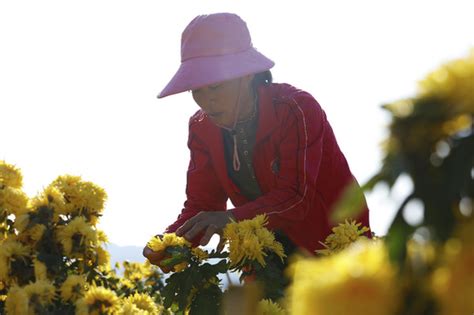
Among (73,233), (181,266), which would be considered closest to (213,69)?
(181,266)

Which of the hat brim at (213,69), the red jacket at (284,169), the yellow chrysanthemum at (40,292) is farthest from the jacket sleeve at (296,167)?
the yellow chrysanthemum at (40,292)

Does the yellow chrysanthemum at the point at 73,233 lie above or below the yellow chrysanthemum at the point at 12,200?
below

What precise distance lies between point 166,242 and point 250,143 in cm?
102

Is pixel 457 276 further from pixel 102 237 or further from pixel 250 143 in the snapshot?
pixel 250 143

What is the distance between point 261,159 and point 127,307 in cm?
182

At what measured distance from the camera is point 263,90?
4.31 meters

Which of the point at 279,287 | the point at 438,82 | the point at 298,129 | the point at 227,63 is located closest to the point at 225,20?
the point at 227,63

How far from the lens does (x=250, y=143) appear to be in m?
4.33

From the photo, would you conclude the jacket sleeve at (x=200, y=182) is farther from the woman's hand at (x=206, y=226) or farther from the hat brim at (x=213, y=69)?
the woman's hand at (x=206, y=226)

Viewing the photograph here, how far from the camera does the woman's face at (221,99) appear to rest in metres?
3.93

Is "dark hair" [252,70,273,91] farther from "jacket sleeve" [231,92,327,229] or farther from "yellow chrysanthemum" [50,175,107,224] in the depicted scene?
"yellow chrysanthemum" [50,175,107,224]

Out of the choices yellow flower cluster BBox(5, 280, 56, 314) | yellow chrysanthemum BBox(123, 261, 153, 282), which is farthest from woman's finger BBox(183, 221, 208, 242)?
yellow chrysanthemum BBox(123, 261, 153, 282)

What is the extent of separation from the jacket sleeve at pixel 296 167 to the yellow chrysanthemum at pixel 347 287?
278 cm

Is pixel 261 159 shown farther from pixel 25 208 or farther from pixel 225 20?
pixel 25 208
